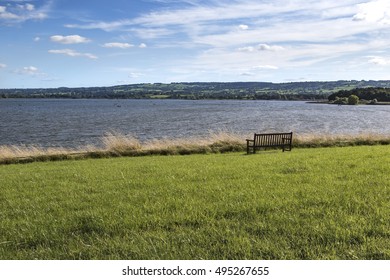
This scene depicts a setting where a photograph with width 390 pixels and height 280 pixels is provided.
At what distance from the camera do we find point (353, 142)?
2327 centimetres

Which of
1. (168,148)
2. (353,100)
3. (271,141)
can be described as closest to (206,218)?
(271,141)

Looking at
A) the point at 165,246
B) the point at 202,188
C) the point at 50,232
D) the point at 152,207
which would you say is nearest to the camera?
the point at 165,246

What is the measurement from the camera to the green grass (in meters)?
4.37

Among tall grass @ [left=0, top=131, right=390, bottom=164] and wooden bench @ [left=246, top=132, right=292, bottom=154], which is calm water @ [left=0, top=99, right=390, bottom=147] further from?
wooden bench @ [left=246, top=132, right=292, bottom=154]

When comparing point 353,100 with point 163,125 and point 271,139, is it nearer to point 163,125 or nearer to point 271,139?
point 163,125

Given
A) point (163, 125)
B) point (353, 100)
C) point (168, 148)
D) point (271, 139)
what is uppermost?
point (353, 100)

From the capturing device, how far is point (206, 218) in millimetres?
5398

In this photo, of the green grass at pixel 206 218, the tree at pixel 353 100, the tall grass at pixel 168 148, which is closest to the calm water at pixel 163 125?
the tall grass at pixel 168 148

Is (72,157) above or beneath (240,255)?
beneath

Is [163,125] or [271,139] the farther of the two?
[163,125]

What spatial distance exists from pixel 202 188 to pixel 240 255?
10.9ft

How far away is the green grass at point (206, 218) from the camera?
172 inches
